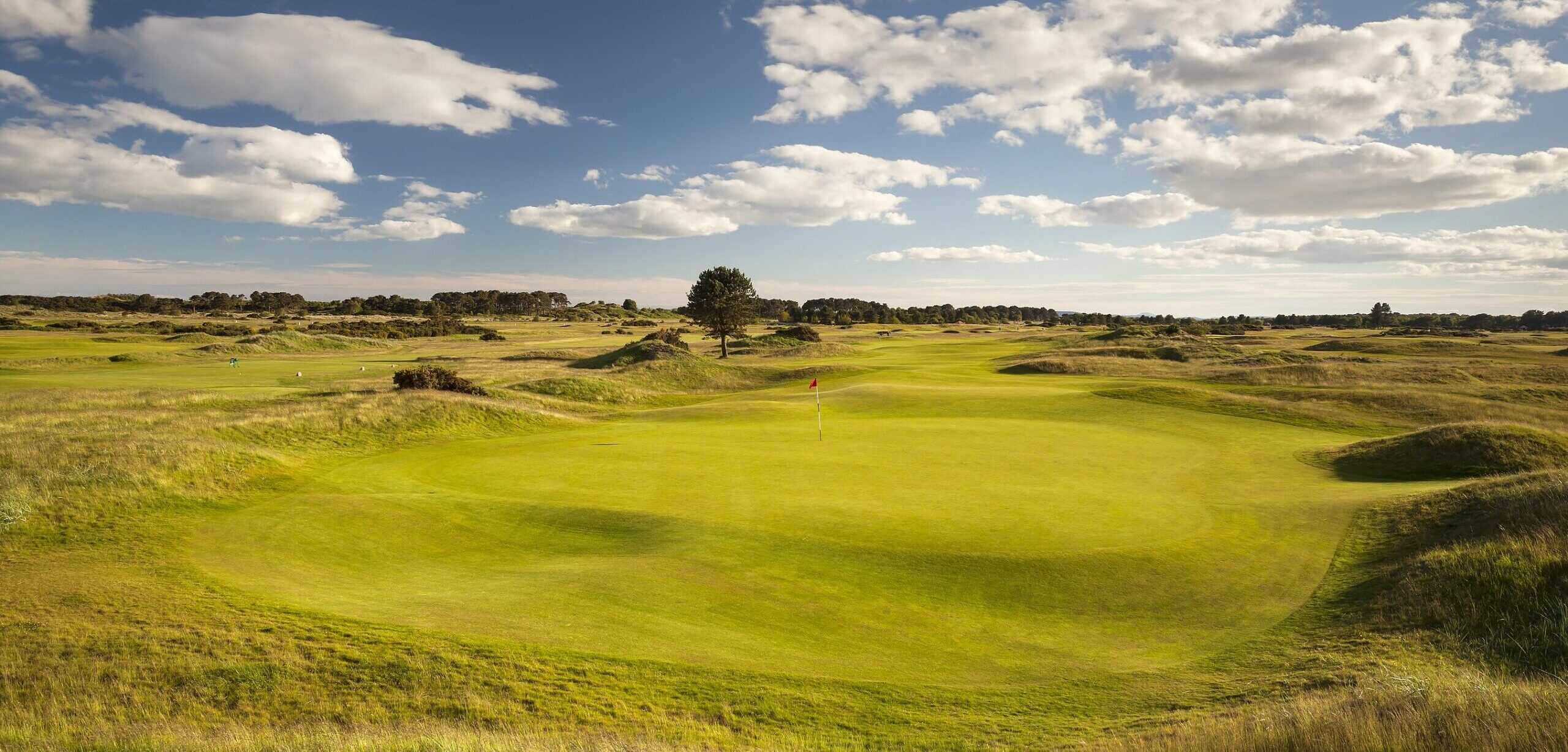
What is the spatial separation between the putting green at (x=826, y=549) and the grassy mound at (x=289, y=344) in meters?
52.0

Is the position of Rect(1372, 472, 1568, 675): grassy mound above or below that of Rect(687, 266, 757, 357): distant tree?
below

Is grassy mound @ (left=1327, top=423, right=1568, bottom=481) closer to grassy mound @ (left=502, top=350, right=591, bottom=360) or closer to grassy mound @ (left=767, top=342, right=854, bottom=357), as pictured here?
grassy mound @ (left=767, top=342, right=854, bottom=357)

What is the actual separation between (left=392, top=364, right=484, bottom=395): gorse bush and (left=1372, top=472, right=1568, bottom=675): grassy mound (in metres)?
34.6

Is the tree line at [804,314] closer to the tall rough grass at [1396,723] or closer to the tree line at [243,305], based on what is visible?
the tree line at [243,305]

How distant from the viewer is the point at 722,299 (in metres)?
71.9

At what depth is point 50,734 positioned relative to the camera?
23.8 ft

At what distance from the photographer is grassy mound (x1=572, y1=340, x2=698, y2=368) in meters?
56.5

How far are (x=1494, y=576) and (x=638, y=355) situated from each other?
174 ft

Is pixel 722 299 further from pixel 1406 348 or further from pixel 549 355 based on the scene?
pixel 1406 348

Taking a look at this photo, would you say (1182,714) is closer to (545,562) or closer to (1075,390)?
(545,562)

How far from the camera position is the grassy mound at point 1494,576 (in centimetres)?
947

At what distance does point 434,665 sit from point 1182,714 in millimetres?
9259

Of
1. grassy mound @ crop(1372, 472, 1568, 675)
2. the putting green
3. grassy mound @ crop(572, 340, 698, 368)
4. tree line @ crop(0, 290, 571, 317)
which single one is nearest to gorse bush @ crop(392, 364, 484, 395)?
the putting green

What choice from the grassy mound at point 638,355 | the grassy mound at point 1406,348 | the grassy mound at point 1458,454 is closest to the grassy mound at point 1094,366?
the grassy mound at point 638,355
